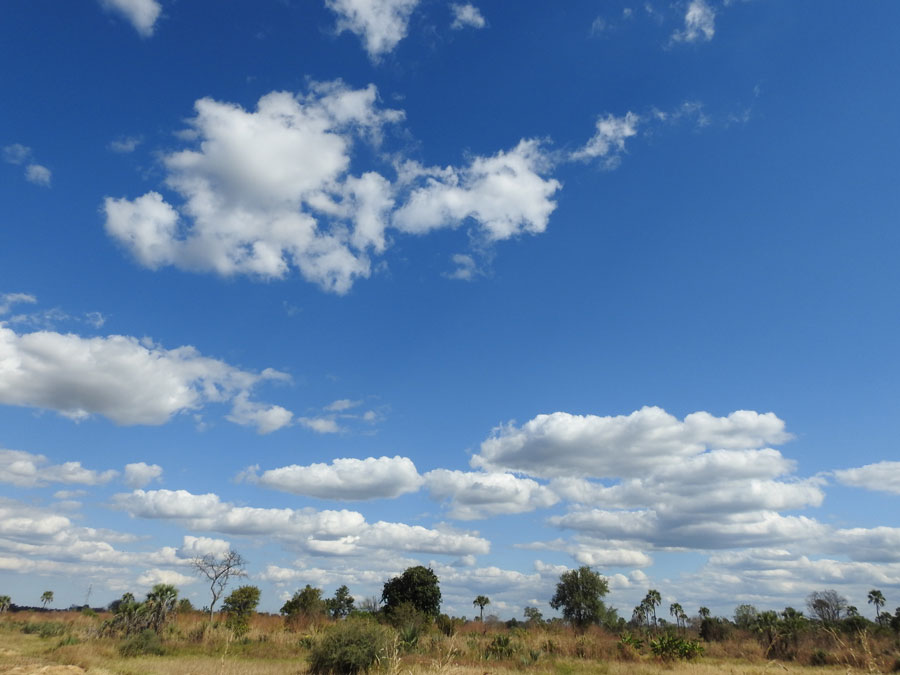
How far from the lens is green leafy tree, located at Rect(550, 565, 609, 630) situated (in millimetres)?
71000

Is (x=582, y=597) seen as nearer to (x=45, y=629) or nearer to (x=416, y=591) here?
(x=416, y=591)

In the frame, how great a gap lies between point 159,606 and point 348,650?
79.8 feet

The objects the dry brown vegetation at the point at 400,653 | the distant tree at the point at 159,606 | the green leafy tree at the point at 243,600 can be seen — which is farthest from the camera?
the green leafy tree at the point at 243,600

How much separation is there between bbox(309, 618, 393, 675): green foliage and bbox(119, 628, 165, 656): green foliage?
532 inches

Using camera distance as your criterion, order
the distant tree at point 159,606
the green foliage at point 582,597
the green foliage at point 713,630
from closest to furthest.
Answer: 1. the distant tree at point 159,606
2. the green foliage at point 713,630
3. the green foliage at point 582,597

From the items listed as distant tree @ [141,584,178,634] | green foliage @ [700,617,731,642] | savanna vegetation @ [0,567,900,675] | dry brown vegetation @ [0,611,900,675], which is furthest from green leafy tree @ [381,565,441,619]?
green foliage @ [700,617,731,642]

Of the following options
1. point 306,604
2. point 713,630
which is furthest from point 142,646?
point 713,630

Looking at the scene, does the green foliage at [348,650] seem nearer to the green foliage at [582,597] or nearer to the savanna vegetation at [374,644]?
the savanna vegetation at [374,644]

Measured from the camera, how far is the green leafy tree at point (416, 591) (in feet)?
183

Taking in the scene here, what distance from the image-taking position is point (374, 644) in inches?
921

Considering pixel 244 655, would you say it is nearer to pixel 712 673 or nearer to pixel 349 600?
pixel 712 673

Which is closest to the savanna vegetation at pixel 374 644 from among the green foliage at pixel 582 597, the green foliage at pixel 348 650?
the green foliage at pixel 348 650

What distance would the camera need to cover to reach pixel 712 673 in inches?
992

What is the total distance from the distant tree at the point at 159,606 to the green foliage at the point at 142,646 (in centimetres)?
609
